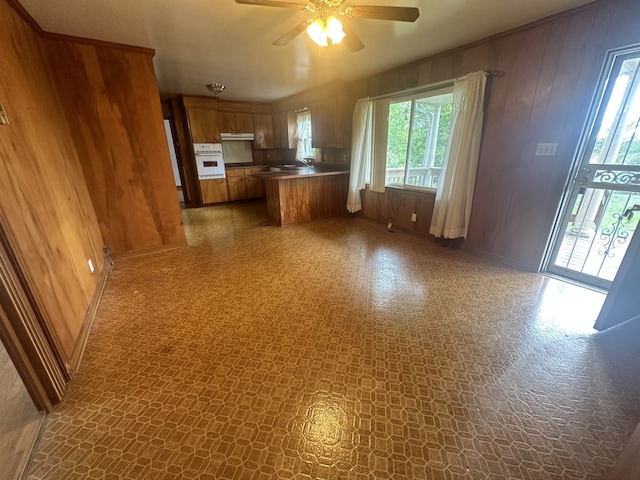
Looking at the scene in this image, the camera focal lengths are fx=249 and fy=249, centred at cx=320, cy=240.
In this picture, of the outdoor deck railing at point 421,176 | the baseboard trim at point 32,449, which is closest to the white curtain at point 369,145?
the outdoor deck railing at point 421,176

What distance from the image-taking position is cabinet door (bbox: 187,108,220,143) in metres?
5.33

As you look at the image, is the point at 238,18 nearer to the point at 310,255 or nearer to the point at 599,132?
the point at 310,255

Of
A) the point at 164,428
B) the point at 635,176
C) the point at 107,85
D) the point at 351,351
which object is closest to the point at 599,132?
the point at 635,176

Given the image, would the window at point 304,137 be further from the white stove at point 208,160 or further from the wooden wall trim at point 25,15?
the wooden wall trim at point 25,15

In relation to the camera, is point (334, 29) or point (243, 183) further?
point (243, 183)

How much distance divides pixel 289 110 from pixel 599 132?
5308 mm

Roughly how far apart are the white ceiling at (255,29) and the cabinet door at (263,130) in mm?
2697

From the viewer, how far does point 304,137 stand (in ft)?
20.0

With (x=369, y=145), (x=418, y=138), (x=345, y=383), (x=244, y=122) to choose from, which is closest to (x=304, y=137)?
(x=244, y=122)

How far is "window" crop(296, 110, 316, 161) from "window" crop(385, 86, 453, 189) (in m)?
2.33

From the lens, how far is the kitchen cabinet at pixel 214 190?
578 cm

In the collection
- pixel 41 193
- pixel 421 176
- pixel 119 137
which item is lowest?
pixel 421 176

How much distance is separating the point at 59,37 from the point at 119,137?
0.91 metres

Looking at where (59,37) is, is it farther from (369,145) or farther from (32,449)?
(369,145)
